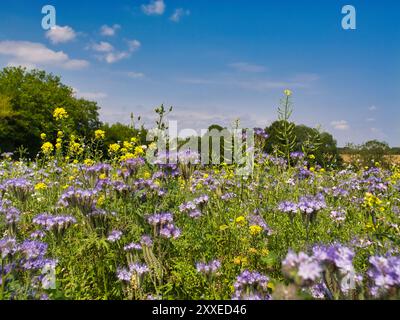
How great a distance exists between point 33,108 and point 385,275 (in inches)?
1806

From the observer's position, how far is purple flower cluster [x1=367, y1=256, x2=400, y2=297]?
2.12 meters

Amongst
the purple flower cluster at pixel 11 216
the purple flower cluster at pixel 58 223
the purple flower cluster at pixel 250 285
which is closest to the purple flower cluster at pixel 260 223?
the purple flower cluster at pixel 250 285

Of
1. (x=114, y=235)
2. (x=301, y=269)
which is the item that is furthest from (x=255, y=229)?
(x=301, y=269)

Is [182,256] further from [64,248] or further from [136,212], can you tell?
[64,248]

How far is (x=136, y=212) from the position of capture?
3961 mm

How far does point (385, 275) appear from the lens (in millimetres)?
2172

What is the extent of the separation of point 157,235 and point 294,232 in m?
1.96

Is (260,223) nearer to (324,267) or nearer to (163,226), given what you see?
(163,226)

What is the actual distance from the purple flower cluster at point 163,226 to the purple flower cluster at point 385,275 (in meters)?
1.80

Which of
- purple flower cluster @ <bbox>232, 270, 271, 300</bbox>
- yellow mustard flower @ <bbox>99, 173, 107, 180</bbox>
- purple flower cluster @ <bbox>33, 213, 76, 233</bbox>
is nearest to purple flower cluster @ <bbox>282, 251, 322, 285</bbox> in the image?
purple flower cluster @ <bbox>232, 270, 271, 300</bbox>

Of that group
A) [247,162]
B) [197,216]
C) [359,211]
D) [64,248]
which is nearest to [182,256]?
[197,216]

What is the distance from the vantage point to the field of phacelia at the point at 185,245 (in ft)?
8.05

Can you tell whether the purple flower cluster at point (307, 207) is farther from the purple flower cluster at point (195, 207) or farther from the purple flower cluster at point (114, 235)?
the purple flower cluster at point (114, 235)

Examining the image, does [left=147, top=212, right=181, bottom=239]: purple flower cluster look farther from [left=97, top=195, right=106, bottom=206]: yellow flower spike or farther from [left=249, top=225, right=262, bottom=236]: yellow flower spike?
[left=97, top=195, right=106, bottom=206]: yellow flower spike
